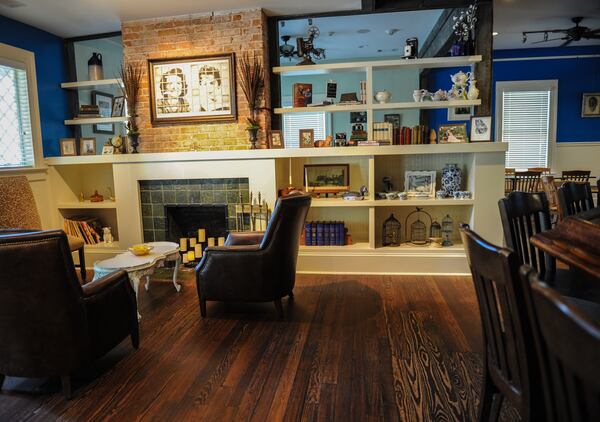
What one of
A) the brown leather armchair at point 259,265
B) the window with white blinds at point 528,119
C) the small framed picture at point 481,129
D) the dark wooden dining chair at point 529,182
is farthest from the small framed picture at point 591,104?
the brown leather armchair at point 259,265

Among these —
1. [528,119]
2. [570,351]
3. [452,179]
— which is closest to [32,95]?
[452,179]

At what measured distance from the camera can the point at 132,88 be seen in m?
4.98

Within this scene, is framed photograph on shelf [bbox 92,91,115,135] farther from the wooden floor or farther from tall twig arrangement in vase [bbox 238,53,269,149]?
the wooden floor

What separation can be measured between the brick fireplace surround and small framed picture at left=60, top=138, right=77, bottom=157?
937 mm

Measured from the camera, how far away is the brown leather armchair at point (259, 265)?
126 inches

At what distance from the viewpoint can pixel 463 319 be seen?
127 inches

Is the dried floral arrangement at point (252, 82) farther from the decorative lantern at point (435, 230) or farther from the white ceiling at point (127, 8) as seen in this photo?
→ the decorative lantern at point (435, 230)

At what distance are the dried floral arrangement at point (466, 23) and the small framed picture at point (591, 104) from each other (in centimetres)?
459

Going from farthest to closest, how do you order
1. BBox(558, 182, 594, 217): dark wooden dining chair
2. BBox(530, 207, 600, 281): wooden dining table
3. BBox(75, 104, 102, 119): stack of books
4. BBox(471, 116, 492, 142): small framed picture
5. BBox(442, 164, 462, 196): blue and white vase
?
BBox(75, 104, 102, 119): stack of books < BBox(442, 164, 462, 196): blue and white vase < BBox(471, 116, 492, 142): small framed picture < BBox(558, 182, 594, 217): dark wooden dining chair < BBox(530, 207, 600, 281): wooden dining table

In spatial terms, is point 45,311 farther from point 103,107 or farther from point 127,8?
point 103,107

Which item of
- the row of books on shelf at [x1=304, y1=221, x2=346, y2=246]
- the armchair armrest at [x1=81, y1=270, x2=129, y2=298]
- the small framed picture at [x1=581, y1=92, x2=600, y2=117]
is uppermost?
the small framed picture at [x1=581, y1=92, x2=600, y2=117]

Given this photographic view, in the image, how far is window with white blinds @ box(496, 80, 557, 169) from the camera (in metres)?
7.89

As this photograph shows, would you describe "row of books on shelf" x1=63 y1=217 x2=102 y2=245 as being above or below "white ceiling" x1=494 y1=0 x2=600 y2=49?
below

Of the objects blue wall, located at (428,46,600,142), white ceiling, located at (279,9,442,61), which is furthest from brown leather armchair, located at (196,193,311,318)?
blue wall, located at (428,46,600,142)
